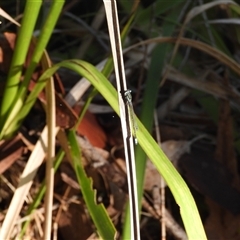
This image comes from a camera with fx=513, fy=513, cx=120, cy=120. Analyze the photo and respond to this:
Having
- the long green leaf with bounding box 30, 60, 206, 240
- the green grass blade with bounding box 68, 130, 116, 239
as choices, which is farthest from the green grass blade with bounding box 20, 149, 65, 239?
the long green leaf with bounding box 30, 60, 206, 240

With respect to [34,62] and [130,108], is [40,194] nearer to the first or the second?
[34,62]

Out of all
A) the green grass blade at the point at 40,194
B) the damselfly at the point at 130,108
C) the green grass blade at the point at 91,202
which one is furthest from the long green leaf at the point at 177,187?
the green grass blade at the point at 40,194

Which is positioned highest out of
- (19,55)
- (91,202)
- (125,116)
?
(19,55)

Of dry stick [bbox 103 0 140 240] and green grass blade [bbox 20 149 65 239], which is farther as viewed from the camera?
green grass blade [bbox 20 149 65 239]

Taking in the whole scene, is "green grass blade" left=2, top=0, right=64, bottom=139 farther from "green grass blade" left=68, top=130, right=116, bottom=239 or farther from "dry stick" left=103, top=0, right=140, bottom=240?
"dry stick" left=103, top=0, right=140, bottom=240

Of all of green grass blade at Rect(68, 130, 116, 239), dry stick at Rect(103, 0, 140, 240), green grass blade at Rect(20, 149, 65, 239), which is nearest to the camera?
dry stick at Rect(103, 0, 140, 240)

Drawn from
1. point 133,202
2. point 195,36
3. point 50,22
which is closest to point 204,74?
point 195,36

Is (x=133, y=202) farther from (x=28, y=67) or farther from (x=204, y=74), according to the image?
(x=204, y=74)

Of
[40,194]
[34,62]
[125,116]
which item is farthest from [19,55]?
[125,116]
